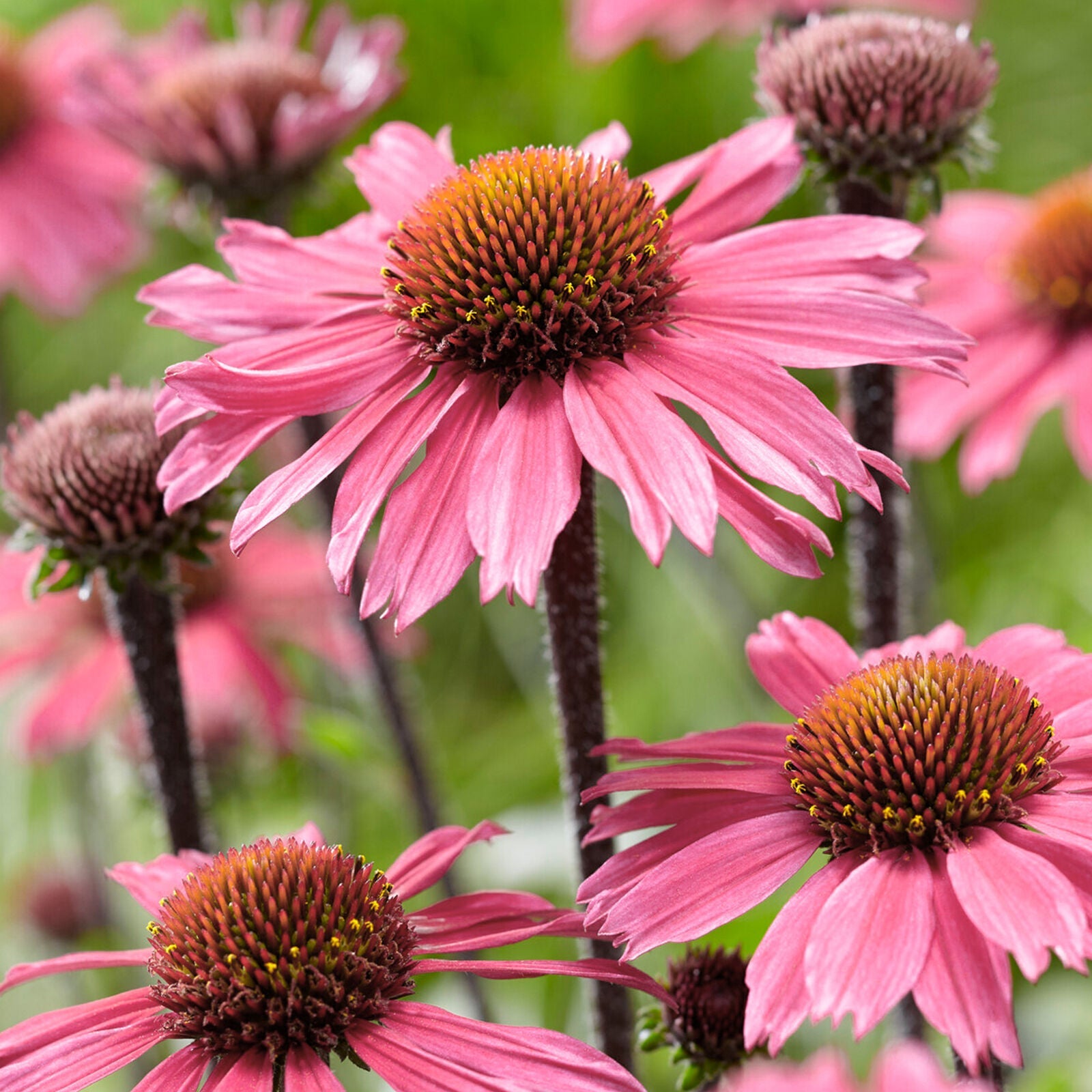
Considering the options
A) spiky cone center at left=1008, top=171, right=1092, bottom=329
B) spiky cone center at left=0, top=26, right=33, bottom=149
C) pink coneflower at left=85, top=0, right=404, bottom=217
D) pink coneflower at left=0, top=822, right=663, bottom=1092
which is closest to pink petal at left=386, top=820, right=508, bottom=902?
pink coneflower at left=0, top=822, right=663, bottom=1092

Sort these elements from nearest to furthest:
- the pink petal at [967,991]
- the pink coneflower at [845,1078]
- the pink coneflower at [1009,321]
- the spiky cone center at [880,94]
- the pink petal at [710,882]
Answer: the pink coneflower at [845,1078], the pink petal at [967,991], the pink petal at [710,882], the spiky cone center at [880,94], the pink coneflower at [1009,321]

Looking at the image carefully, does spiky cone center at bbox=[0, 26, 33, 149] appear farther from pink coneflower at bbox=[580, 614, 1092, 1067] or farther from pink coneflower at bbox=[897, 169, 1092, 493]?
pink coneflower at bbox=[580, 614, 1092, 1067]

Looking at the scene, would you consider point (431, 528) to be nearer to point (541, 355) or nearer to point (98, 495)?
point (541, 355)

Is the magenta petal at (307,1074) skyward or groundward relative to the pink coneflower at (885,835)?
groundward

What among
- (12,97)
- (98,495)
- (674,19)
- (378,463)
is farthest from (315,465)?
(12,97)

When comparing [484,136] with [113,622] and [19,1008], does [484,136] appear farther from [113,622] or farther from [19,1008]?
[113,622]

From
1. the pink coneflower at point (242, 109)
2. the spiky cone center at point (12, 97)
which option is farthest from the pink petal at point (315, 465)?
the spiky cone center at point (12, 97)

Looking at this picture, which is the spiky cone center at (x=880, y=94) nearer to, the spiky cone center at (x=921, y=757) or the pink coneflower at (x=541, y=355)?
the pink coneflower at (x=541, y=355)
